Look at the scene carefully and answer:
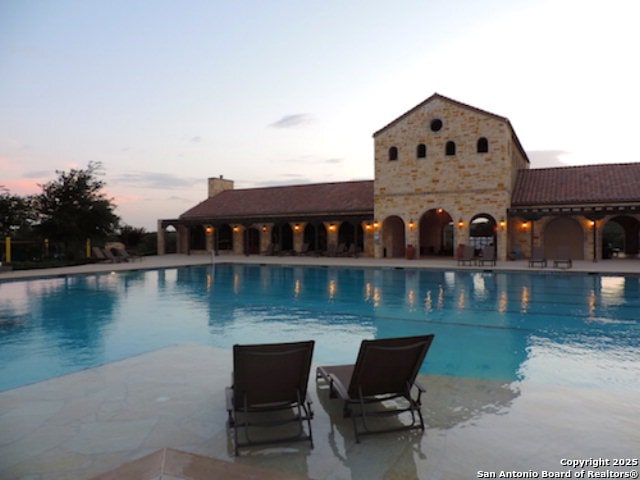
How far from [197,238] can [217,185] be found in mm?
5486

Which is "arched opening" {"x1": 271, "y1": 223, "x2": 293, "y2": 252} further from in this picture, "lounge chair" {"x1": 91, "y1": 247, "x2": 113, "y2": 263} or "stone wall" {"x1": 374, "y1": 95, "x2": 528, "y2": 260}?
"lounge chair" {"x1": 91, "y1": 247, "x2": 113, "y2": 263}

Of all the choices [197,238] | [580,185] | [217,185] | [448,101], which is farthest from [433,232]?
[217,185]

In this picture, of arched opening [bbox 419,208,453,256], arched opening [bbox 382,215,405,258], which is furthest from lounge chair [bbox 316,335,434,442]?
arched opening [bbox 419,208,453,256]

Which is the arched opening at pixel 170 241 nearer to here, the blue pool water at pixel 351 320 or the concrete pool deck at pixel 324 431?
the blue pool water at pixel 351 320

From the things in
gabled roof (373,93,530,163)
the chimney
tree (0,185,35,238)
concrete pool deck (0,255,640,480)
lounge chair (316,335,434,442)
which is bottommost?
concrete pool deck (0,255,640,480)

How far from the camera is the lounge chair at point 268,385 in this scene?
3.23 meters

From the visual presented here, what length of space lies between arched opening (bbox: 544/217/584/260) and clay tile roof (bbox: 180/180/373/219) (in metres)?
9.48

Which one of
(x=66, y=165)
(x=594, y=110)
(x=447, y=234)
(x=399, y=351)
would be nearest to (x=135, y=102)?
(x=66, y=165)

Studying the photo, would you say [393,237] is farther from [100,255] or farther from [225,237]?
[100,255]

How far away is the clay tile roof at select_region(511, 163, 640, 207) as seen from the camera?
21.5m

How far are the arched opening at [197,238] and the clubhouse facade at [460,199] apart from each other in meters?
3.85

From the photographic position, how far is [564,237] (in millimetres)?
22922

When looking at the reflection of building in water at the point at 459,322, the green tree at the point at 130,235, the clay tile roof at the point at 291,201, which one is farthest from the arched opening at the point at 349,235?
the green tree at the point at 130,235

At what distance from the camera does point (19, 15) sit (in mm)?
2684
